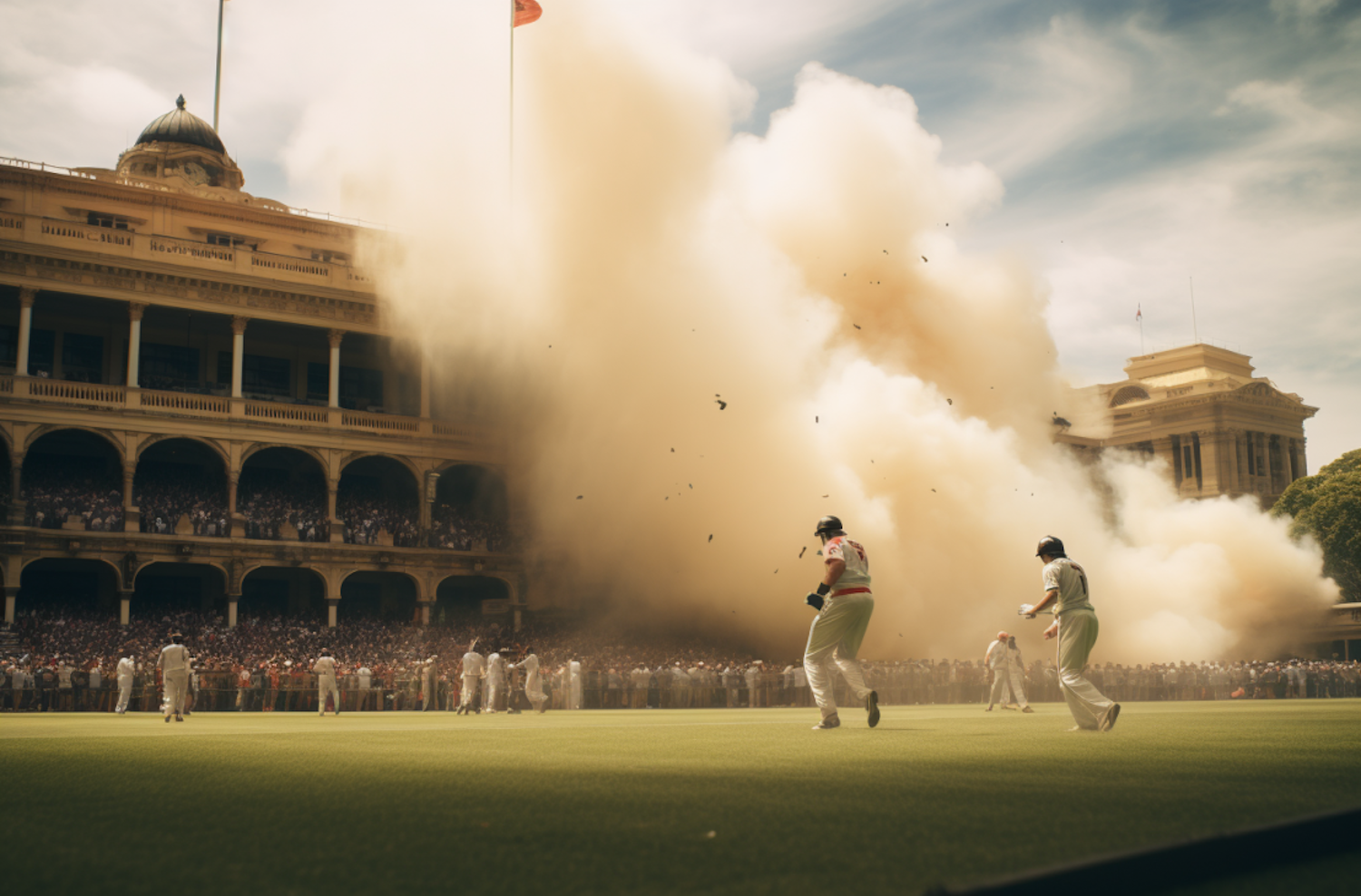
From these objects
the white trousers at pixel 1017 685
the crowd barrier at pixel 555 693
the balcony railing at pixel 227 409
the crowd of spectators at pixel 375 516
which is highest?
the balcony railing at pixel 227 409

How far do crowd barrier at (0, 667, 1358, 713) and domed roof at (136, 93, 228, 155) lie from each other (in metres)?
28.4

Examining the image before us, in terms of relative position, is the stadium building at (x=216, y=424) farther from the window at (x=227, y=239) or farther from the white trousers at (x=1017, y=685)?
the white trousers at (x=1017, y=685)

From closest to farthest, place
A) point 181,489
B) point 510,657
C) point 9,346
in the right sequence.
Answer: point 510,657 → point 9,346 → point 181,489

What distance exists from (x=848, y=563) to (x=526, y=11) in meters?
28.5

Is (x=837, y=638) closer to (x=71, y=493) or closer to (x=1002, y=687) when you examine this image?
(x=1002, y=687)

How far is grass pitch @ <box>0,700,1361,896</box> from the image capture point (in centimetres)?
408

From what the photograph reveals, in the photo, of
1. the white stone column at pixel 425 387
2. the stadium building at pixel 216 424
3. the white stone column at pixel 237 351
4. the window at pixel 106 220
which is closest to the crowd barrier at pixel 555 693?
the stadium building at pixel 216 424

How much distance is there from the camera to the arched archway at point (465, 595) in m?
44.9

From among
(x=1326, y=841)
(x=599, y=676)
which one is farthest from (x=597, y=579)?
(x=1326, y=841)

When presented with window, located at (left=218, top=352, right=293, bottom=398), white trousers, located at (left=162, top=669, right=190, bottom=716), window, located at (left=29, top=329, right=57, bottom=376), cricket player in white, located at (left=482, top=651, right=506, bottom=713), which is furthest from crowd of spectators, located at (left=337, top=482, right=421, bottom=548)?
white trousers, located at (left=162, top=669, right=190, bottom=716)

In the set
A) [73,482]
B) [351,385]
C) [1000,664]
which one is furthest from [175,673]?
[351,385]

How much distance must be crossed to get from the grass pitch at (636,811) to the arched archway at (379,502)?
108 feet

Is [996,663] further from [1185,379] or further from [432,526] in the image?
[1185,379]

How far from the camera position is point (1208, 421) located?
7981 cm
